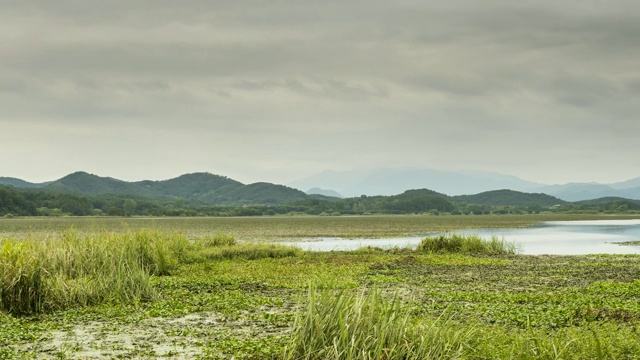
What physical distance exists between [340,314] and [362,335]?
625mm

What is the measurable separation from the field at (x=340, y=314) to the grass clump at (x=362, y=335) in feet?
A: 0.08

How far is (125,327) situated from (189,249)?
19202mm

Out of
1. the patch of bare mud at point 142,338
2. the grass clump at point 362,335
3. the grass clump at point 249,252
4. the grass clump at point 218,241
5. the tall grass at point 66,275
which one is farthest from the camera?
the grass clump at point 218,241

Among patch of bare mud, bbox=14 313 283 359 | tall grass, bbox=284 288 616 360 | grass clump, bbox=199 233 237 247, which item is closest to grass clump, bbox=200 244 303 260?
grass clump, bbox=199 233 237 247

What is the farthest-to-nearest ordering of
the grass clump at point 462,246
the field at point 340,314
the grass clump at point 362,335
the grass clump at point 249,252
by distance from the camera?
1. the grass clump at point 462,246
2. the grass clump at point 249,252
3. the field at point 340,314
4. the grass clump at point 362,335

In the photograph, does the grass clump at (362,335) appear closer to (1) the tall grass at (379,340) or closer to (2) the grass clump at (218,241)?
(1) the tall grass at (379,340)

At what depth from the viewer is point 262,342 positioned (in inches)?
478

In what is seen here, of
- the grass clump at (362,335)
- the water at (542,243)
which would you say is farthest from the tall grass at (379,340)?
the water at (542,243)

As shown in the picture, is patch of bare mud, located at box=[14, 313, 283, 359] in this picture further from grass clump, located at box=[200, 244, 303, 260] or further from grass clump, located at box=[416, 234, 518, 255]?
grass clump, located at box=[416, 234, 518, 255]

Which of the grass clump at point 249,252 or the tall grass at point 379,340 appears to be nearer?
the tall grass at point 379,340

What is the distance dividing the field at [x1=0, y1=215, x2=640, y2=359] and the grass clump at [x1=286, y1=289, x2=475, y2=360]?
0.08 ft

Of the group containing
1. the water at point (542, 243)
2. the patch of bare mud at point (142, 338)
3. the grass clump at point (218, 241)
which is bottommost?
the patch of bare mud at point (142, 338)

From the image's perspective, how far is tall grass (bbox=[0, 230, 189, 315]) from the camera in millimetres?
15406

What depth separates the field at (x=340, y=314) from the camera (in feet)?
33.0
